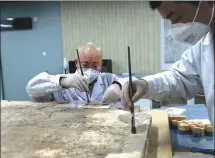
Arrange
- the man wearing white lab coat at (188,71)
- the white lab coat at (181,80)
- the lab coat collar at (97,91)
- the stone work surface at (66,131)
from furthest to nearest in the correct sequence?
1. the lab coat collar at (97,91)
2. the white lab coat at (181,80)
3. the stone work surface at (66,131)
4. the man wearing white lab coat at (188,71)

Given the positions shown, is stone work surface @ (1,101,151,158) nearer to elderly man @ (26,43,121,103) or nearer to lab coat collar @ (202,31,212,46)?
elderly man @ (26,43,121,103)

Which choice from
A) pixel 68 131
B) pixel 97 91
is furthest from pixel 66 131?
pixel 97 91

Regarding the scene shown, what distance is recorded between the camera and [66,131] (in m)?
0.93

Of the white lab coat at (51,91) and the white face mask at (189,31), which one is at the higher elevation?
the white face mask at (189,31)

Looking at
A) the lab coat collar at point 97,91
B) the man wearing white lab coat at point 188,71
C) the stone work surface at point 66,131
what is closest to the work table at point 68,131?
the stone work surface at point 66,131

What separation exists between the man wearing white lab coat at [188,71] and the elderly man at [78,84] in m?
0.32

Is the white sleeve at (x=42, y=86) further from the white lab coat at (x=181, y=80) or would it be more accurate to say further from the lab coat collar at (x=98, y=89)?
the white lab coat at (x=181, y=80)

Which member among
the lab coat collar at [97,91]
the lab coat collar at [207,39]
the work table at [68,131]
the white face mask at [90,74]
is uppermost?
the lab coat collar at [207,39]

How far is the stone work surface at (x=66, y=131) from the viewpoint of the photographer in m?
0.74

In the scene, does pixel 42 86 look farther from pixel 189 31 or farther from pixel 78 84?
pixel 189 31

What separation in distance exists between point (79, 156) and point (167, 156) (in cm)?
28

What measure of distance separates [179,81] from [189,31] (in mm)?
352

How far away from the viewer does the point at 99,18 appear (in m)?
2.81

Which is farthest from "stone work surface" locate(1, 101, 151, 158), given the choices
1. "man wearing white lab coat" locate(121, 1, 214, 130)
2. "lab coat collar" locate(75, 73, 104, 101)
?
"lab coat collar" locate(75, 73, 104, 101)
